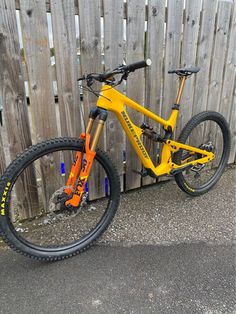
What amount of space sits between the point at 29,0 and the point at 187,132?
178 centimetres

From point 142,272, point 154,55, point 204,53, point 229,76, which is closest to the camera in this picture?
point 142,272

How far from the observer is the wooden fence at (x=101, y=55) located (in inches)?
83.6

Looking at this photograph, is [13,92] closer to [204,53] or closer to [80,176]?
[80,176]

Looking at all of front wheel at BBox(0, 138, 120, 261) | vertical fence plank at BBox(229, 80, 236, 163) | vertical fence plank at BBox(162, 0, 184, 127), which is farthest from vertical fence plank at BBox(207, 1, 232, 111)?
front wheel at BBox(0, 138, 120, 261)

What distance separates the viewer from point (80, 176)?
82.3 inches

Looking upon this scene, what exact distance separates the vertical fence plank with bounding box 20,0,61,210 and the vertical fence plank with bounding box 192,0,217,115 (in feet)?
5.41

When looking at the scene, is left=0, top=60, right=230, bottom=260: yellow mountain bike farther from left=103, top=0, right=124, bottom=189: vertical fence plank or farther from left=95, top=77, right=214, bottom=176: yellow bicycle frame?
left=103, top=0, right=124, bottom=189: vertical fence plank

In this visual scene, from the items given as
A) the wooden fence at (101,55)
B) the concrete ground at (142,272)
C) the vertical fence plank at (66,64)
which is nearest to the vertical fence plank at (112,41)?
the wooden fence at (101,55)

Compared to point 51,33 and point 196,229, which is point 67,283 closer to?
point 196,229

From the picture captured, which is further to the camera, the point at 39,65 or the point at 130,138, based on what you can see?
the point at 130,138

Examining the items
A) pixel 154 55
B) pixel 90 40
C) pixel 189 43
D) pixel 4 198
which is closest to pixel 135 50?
pixel 154 55

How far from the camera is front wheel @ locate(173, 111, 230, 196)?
2.79m

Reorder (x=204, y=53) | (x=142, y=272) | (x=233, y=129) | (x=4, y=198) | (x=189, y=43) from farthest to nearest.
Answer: (x=233, y=129)
(x=204, y=53)
(x=189, y=43)
(x=142, y=272)
(x=4, y=198)

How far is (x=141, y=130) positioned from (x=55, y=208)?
40.1 inches
